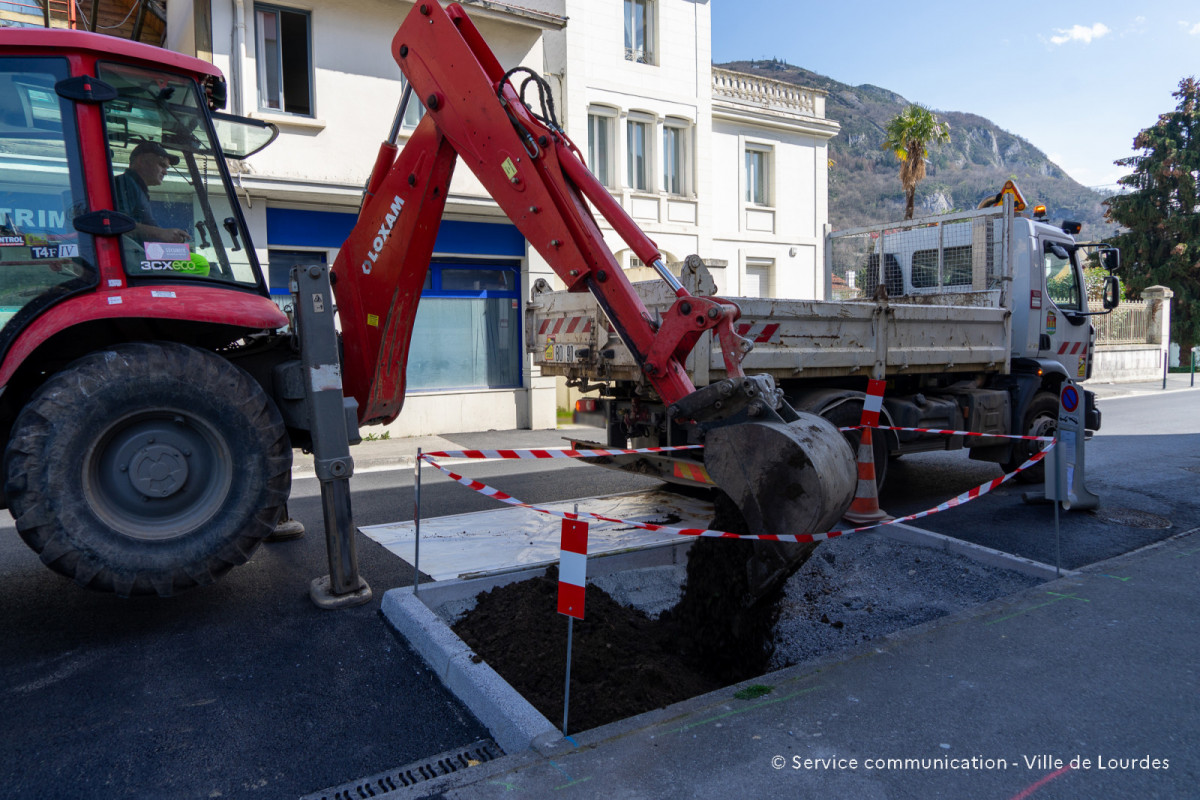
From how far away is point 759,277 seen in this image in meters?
20.5

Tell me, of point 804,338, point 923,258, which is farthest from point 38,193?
point 923,258

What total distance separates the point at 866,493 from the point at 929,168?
148941 mm

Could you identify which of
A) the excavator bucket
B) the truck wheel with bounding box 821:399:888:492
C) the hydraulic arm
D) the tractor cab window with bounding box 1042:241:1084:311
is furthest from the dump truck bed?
the excavator bucket

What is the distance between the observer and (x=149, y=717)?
349 cm

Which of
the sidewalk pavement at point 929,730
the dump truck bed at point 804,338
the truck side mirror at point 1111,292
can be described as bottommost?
the sidewalk pavement at point 929,730

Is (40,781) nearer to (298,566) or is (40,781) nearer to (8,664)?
(8,664)

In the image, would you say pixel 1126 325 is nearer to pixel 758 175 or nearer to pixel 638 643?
pixel 758 175

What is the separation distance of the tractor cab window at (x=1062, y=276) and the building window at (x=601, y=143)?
9.64 meters

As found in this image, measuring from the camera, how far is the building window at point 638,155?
17.3 m

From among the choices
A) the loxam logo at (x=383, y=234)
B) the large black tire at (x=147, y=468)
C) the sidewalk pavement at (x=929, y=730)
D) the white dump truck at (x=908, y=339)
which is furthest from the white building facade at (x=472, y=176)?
the sidewalk pavement at (x=929, y=730)

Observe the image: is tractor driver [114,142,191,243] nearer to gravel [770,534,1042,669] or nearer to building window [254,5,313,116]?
gravel [770,534,1042,669]

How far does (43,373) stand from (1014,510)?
26.8 ft

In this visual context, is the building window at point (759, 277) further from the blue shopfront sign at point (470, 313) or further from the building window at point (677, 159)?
the blue shopfront sign at point (470, 313)

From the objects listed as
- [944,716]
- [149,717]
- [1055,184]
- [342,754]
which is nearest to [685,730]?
[944,716]
